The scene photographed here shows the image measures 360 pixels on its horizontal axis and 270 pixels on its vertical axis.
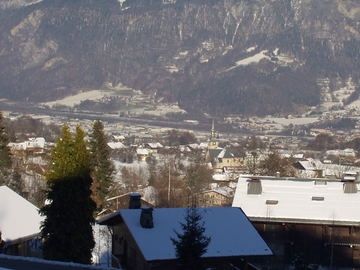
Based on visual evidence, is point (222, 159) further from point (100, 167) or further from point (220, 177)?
point (100, 167)

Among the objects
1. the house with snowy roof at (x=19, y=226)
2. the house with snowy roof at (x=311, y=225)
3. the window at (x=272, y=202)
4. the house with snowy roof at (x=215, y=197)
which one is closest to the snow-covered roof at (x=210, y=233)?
the house with snowy roof at (x=19, y=226)

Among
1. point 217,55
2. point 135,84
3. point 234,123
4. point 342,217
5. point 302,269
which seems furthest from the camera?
point 217,55

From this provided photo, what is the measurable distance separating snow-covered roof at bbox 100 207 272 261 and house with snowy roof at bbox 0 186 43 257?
2386mm

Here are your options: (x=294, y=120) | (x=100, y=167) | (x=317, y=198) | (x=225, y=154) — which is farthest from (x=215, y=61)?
(x=317, y=198)

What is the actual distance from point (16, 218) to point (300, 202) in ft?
24.6

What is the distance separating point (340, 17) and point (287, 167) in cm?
15542

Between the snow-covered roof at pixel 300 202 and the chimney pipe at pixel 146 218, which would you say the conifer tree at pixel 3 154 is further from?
the chimney pipe at pixel 146 218

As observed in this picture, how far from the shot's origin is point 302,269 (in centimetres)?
1931

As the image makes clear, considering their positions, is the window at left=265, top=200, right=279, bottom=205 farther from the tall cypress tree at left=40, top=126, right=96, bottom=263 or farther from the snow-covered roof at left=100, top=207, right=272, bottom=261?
the tall cypress tree at left=40, top=126, right=96, bottom=263

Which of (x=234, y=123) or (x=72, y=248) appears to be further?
(x=234, y=123)

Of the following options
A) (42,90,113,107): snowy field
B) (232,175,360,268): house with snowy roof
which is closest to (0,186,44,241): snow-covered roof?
(232,175,360,268): house with snowy roof

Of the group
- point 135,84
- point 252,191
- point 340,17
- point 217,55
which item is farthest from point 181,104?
point 252,191

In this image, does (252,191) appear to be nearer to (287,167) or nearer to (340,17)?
(287,167)

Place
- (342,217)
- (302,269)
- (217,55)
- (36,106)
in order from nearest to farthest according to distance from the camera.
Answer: (302,269), (342,217), (36,106), (217,55)
